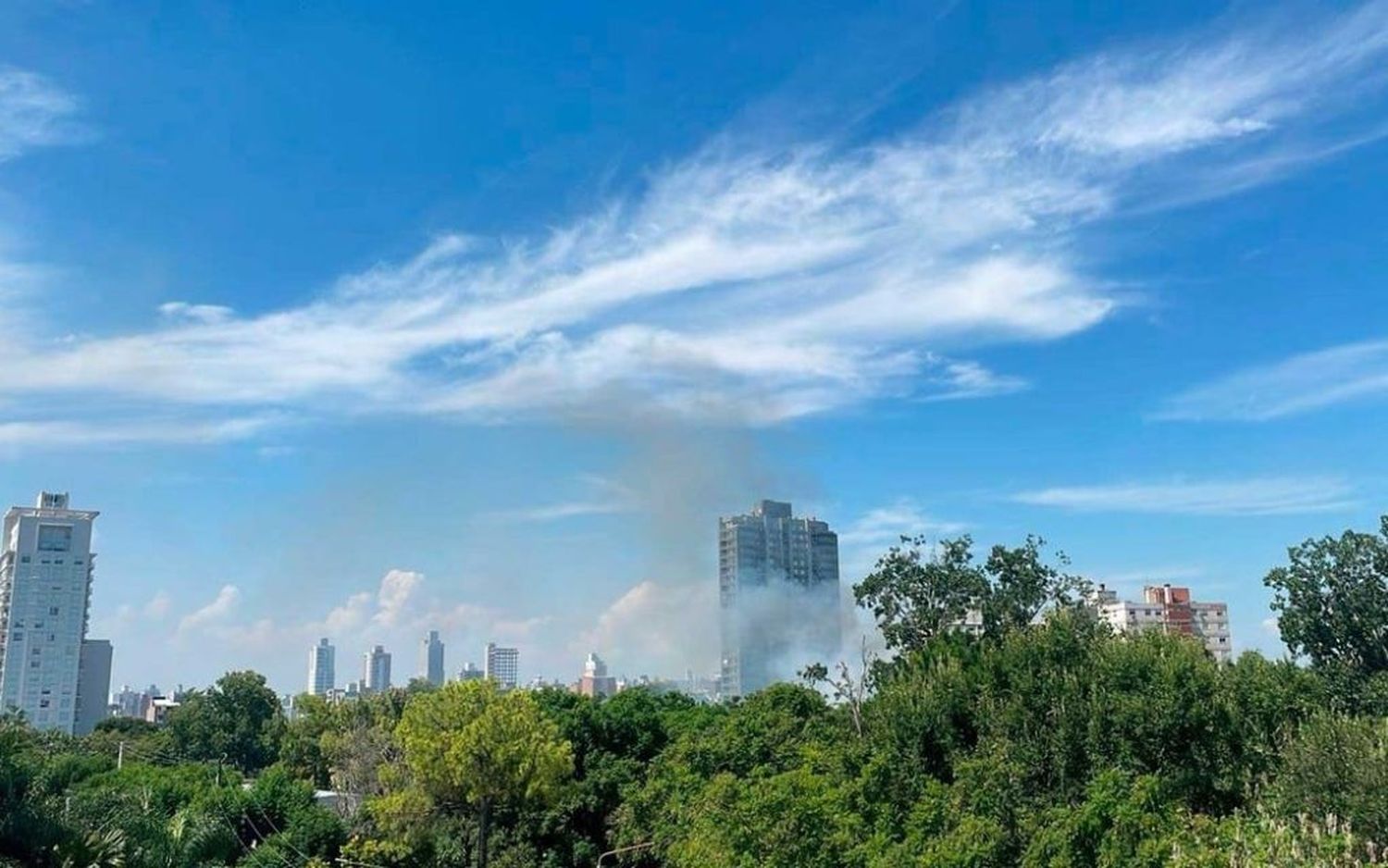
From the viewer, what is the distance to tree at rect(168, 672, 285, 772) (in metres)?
52.1

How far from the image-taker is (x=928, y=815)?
14.6m

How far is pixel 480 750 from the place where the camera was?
20422 mm

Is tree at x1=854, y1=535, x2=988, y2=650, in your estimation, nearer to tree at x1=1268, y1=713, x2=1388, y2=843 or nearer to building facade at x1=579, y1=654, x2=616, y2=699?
tree at x1=1268, y1=713, x2=1388, y2=843

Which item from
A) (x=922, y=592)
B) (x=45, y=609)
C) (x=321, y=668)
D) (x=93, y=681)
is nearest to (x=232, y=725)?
(x=922, y=592)

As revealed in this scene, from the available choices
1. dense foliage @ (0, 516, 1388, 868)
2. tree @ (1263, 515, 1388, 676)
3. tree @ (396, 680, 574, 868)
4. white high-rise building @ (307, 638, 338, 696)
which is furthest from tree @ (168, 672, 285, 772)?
white high-rise building @ (307, 638, 338, 696)

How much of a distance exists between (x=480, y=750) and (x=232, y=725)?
3918 cm

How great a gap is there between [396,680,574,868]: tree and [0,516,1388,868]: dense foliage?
0.17 feet

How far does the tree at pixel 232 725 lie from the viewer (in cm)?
5206

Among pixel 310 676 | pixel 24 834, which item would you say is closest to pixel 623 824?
pixel 24 834

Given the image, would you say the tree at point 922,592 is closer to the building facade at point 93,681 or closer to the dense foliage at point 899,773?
the dense foliage at point 899,773

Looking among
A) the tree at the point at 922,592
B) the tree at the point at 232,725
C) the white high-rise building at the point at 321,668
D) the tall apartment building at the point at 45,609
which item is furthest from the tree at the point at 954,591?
the white high-rise building at the point at 321,668

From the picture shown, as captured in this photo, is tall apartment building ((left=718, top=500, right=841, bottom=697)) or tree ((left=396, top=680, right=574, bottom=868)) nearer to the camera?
tree ((left=396, top=680, right=574, bottom=868))

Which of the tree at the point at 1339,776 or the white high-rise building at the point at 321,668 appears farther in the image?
the white high-rise building at the point at 321,668

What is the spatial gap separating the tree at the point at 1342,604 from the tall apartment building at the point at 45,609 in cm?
9822
